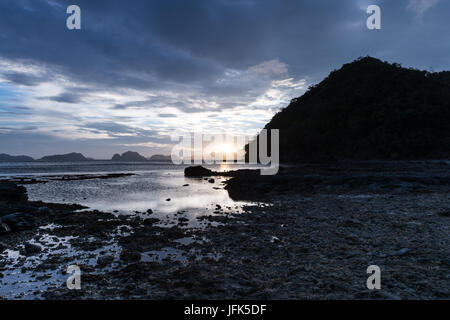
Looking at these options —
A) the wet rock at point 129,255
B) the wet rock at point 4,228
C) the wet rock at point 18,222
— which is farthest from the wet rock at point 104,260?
the wet rock at point 18,222

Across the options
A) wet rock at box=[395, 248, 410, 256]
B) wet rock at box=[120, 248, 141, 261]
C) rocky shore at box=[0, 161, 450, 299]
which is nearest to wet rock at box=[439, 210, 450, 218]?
rocky shore at box=[0, 161, 450, 299]

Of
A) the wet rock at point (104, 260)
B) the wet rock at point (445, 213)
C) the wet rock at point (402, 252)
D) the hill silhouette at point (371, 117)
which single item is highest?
the hill silhouette at point (371, 117)

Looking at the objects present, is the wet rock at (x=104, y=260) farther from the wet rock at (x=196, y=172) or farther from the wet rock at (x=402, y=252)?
the wet rock at (x=196, y=172)

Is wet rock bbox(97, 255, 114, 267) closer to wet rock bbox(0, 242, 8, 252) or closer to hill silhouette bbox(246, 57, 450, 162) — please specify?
wet rock bbox(0, 242, 8, 252)

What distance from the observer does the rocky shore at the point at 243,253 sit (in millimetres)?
6090

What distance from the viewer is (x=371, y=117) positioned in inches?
3438

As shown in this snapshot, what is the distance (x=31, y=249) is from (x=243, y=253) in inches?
332

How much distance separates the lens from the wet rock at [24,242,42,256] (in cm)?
961

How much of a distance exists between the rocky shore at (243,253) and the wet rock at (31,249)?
0.05 metres

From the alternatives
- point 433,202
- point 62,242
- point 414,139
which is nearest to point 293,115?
point 414,139

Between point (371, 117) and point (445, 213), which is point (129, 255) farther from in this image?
point (371, 117)

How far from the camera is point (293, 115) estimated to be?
132m
